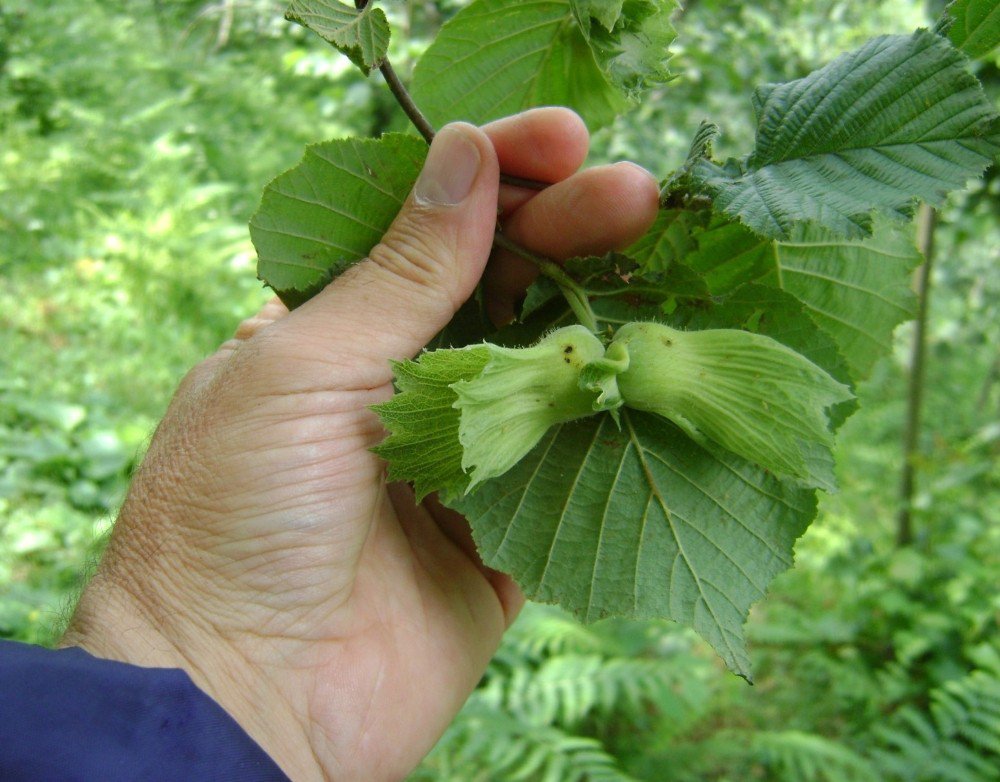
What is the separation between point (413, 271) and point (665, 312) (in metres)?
0.40

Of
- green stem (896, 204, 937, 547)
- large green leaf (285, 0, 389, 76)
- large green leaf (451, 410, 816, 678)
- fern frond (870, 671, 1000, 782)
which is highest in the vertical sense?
large green leaf (285, 0, 389, 76)

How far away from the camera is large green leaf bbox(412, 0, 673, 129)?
1.29m

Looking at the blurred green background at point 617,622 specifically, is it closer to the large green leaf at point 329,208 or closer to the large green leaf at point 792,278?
the large green leaf at point 329,208

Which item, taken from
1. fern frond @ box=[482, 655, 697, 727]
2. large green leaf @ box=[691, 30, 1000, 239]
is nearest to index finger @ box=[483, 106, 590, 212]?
large green leaf @ box=[691, 30, 1000, 239]

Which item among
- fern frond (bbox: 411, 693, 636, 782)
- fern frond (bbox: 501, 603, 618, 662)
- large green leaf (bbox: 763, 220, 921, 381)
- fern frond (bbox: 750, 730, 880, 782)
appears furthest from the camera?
fern frond (bbox: 501, 603, 618, 662)

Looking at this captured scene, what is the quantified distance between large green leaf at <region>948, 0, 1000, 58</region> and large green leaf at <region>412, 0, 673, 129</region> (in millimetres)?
387

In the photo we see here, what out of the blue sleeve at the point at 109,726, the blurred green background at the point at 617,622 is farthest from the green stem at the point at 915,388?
the blue sleeve at the point at 109,726

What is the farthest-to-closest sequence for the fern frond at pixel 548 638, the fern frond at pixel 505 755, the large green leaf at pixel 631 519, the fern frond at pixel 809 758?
the fern frond at pixel 548 638
the fern frond at pixel 809 758
the fern frond at pixel 505 755
the large green leaf at pixel 631 519

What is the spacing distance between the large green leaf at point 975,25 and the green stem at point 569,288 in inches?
24.0

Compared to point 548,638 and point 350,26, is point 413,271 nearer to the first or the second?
point 350,26

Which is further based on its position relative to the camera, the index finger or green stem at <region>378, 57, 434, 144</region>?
the index finger

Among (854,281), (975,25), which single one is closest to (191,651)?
(854,281)

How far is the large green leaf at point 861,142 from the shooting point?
1082 mm

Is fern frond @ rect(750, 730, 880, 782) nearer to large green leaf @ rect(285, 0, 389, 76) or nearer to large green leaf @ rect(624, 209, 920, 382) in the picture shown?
large green leaf @ rect(624, 209, 920, 382)
